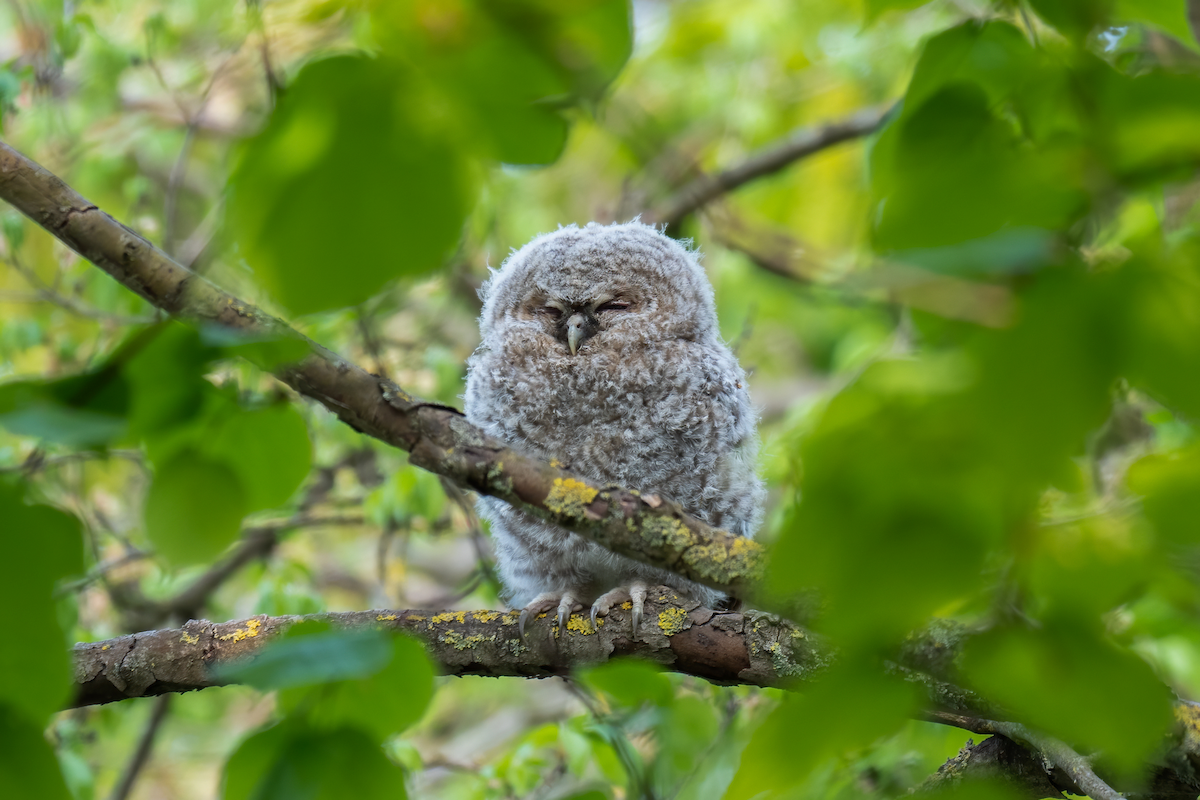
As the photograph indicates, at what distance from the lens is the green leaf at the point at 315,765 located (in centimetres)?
49

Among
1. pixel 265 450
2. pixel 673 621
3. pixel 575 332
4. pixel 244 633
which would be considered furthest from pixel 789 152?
pixel 265 450

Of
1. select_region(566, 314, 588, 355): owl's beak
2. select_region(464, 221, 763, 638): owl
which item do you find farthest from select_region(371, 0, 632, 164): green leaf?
select_region(566, 314, 588, 355): owl's beak

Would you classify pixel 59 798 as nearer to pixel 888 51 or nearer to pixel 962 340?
pixel 962 340

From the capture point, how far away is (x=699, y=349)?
2227 mm

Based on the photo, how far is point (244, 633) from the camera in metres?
1.67

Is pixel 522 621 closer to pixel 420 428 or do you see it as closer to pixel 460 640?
pixel 460 640

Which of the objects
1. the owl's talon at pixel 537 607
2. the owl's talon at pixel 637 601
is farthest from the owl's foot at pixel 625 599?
the owl's talon at pixel 537 607

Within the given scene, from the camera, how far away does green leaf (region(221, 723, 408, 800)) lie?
0.49m

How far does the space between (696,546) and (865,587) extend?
0.61 m

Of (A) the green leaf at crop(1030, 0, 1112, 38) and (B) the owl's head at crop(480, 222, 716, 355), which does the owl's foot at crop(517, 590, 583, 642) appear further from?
(A) the green leaf at crop(1030, 0, 1112, 38)

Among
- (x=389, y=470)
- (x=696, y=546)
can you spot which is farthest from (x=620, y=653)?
(x=389, y=470)

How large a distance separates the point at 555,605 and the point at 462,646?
0.86 feet

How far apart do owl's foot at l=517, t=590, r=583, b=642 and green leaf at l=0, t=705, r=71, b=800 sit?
48.3 inches

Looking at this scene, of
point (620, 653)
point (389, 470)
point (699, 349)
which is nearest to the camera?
point (620, 653)
